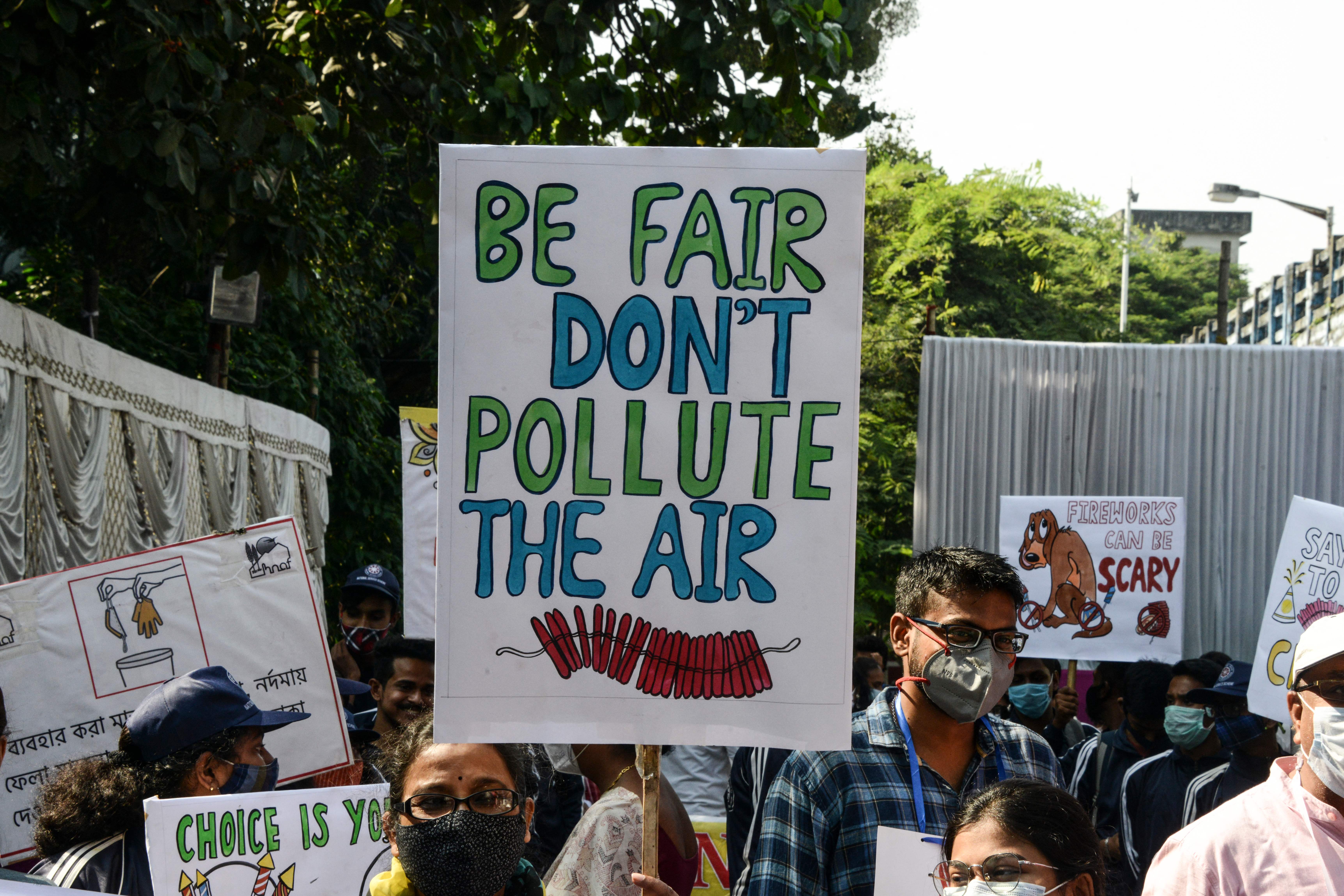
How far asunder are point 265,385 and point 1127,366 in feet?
24.4

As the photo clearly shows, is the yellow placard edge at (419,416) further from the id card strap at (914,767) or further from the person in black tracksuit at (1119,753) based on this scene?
the id card strap at (914,767)

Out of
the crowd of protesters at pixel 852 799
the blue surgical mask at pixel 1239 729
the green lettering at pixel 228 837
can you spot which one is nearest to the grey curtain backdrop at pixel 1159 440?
the blue surgical mask at pixel 1239 729

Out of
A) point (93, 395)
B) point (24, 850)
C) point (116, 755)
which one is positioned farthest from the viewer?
point (93, 395)

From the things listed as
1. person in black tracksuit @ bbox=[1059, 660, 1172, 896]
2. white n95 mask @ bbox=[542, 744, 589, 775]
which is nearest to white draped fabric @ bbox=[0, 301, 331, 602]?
white n95 mask @ bbox=[542, 744, 589, 775]

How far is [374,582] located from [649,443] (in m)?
3.76

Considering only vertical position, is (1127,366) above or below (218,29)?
below

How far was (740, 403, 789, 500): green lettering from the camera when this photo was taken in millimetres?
2469

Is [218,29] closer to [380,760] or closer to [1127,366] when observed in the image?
[380,760]

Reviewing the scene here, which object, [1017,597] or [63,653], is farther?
[63,653]

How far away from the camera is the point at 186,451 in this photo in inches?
333

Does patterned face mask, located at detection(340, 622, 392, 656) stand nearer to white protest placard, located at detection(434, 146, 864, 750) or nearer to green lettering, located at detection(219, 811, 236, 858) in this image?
green lettering, located at detection(219, 811, 236, 858)

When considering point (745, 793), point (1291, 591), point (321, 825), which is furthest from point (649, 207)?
point (1291, 591)

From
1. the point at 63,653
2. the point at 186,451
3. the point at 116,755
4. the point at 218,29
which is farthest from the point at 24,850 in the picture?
the point at 186,451

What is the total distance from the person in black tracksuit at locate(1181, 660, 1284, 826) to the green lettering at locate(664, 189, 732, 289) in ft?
9.49
